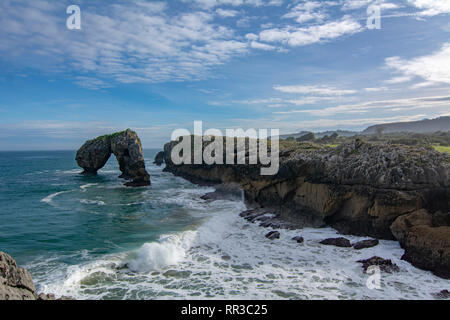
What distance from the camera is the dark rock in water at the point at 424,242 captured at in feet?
44.3

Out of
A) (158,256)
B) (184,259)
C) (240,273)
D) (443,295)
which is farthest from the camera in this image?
(184,259)

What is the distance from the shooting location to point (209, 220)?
24422 millimetres

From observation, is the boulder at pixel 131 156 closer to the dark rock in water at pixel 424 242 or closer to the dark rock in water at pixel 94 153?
the dark rock in water at pixel 94 153

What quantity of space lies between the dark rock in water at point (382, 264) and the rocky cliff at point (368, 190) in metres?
1.30

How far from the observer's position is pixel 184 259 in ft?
53.4

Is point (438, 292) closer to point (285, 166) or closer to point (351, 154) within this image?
point (351, 154)

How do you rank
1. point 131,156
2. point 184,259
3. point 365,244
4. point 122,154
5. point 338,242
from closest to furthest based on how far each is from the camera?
point 184,259 < point 365,244 < point 338,242 < point 131,156 < point 122,154

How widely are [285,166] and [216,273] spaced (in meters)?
15.0

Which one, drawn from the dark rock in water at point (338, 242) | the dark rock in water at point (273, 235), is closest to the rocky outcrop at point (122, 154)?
the dark rock in water at point (273, 235)

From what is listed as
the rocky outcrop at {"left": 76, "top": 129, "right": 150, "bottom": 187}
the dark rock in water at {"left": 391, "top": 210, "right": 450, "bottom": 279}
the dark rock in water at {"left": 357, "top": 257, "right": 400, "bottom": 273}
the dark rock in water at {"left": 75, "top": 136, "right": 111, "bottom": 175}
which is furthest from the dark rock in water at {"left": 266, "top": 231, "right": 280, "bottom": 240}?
the dark rock in water at {"left": 75, "top": 136, "right": 111, "bottom": 175}

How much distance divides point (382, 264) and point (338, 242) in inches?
131

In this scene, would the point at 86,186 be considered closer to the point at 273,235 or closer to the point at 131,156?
the point at 131,156
